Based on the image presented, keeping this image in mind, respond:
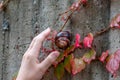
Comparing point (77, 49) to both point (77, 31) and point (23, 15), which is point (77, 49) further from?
point (23, 15)

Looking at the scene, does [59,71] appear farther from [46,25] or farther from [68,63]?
[46,25]

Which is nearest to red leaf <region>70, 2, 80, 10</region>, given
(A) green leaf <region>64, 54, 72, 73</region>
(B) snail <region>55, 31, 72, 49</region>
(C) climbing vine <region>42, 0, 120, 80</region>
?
(C) climbing vine <region>42, 0, 120, 80</region>

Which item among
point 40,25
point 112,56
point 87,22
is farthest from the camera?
point 40,25

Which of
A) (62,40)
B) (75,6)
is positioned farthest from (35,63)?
(75,6)

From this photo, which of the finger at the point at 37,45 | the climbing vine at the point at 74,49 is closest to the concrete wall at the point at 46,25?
the climbing vine at the point at 74,49

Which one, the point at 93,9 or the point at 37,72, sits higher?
the point at 93,9

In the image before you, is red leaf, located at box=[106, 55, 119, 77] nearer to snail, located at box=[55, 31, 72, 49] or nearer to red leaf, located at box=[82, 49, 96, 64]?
red leaf, located at box=[82, 49, 96, 64]

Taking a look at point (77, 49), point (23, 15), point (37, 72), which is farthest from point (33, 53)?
point (23, 15)
